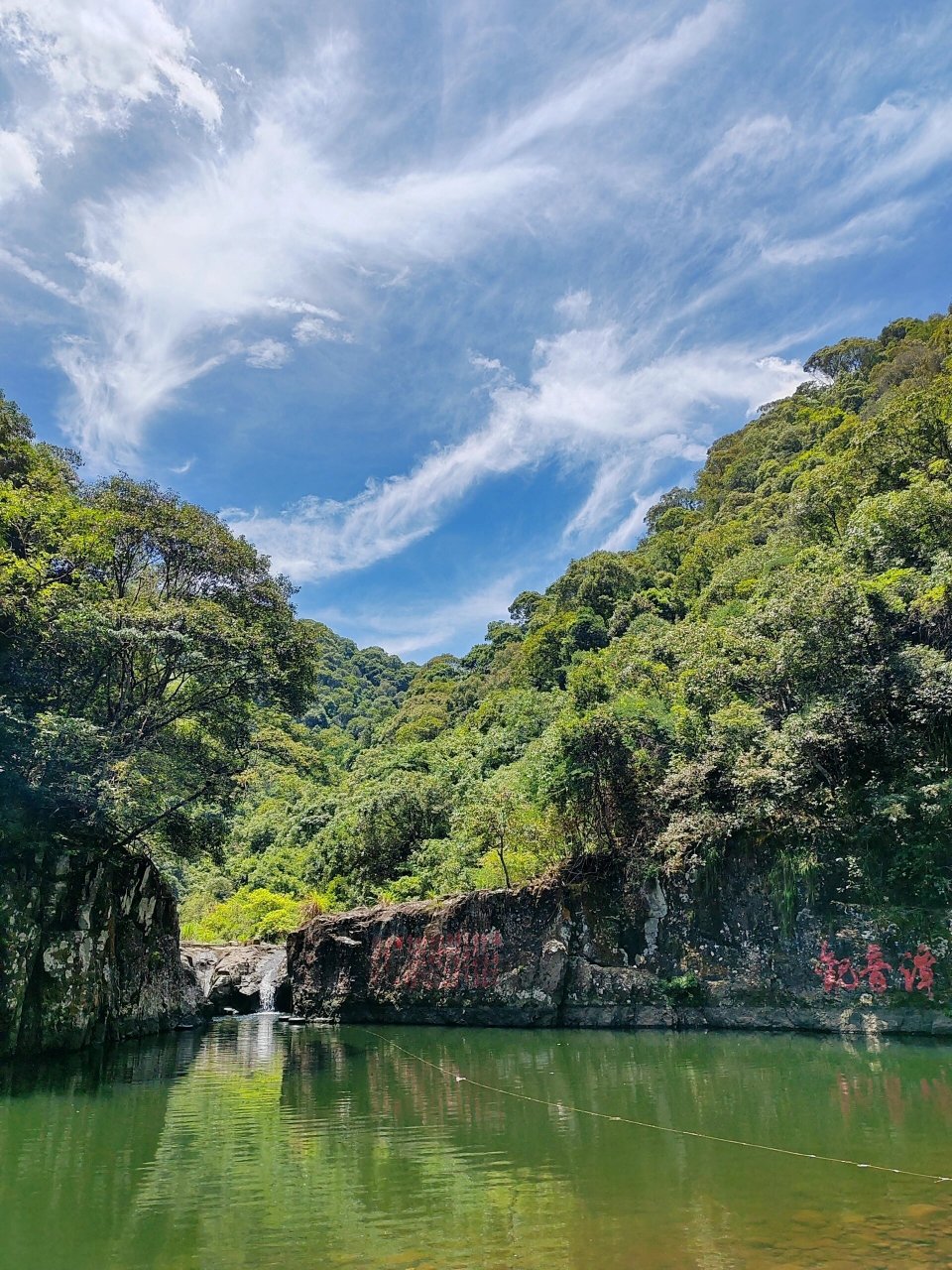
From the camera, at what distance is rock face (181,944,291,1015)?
25344 mm

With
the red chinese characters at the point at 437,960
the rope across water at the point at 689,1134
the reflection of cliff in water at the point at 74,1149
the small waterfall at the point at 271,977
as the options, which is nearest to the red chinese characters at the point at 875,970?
the rope across water at the point at 689,1134

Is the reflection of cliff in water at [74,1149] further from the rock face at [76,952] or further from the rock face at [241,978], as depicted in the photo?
the rock face at [241,978]

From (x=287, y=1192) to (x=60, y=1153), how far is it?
322cm

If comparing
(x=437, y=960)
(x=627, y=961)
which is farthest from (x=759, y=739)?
(x=437, y=960)

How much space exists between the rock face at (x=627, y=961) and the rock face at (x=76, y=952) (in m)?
5.29

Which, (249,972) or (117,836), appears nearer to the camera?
(117,836)

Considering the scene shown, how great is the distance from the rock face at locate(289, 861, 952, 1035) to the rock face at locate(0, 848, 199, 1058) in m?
5.29

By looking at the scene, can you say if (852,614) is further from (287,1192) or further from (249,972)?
(249,972)

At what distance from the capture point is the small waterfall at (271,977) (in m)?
26.0

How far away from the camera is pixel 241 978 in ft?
86.1

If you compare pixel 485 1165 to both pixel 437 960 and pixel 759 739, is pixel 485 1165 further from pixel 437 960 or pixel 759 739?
pixel 437 960

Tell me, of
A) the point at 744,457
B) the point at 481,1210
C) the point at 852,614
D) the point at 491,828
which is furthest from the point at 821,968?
the point at 744,457

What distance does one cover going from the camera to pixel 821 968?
14766 mm

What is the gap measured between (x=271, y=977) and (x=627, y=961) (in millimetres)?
14728
